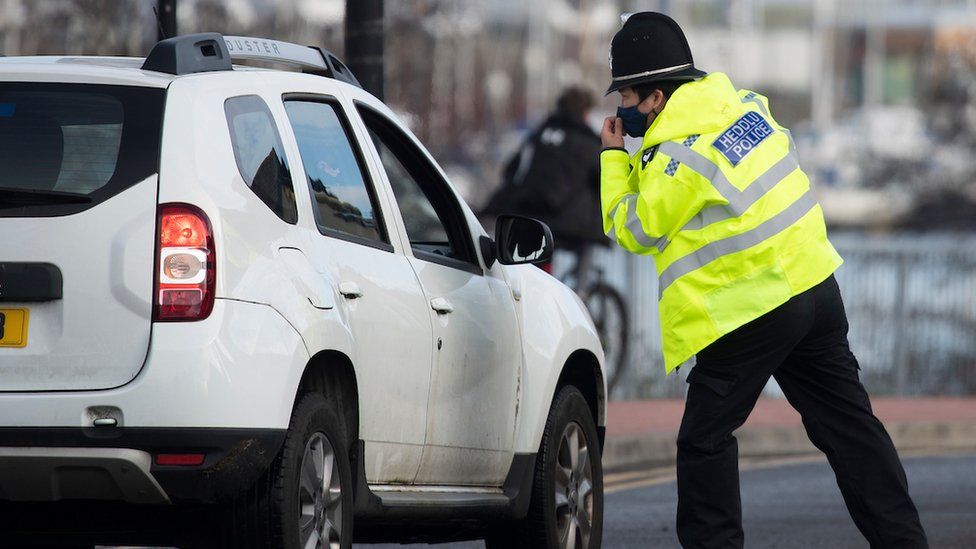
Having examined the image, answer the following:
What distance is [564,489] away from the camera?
750cm

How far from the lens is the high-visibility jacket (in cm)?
621

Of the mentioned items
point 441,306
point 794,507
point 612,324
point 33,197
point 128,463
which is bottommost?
point 794,507

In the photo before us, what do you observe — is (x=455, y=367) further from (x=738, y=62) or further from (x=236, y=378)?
(x=738, y=62)

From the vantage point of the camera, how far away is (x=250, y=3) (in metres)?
20.3

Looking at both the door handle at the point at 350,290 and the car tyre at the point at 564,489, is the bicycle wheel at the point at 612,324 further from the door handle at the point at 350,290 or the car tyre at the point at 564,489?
the door handle at the point at 350,290

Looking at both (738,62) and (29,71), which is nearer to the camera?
(29,71)

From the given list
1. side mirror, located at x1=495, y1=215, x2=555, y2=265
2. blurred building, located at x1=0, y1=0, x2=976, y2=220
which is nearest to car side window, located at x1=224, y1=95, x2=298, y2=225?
side mirror, located at x1=495, y1=215, x2=555, y2=265

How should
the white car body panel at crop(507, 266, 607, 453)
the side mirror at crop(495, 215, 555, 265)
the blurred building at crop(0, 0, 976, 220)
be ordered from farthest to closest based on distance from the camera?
the blurred building at crop(0, 0, 976, 220), the white car body panel at crop(507, 266, 607, 453), the side mirror at crop(495, 215, 555, 265)

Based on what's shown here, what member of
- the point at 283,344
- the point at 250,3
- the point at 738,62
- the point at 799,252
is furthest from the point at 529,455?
the point at 738,62

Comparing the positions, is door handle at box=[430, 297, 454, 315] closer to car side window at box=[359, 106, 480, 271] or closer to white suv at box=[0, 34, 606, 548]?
white suv at box=[0, 34, 606, 548]

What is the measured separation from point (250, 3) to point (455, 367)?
14100 millimetres

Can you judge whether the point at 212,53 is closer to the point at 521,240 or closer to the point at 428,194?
the point at 428,194

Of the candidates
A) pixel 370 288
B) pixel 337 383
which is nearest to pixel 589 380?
pixel 370 288

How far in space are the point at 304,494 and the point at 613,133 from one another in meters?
1.62
